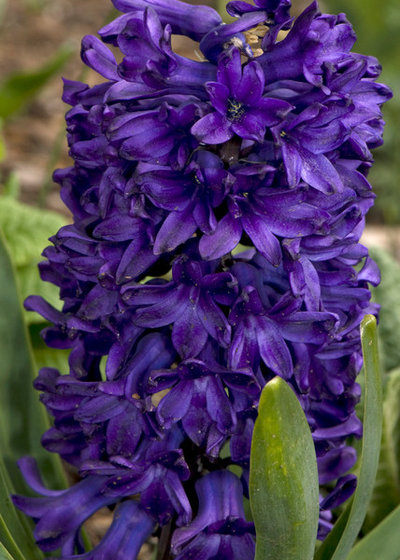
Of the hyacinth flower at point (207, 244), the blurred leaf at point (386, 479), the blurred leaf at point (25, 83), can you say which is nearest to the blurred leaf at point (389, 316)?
the blurred leaf at point (386, 479)

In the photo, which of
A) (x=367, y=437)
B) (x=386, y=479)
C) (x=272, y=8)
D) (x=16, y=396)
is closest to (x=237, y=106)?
(x=272, y=8)

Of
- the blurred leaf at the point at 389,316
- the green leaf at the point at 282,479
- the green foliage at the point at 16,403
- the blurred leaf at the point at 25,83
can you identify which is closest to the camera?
the green leaf at the point at 282,479

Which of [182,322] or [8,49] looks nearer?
[182,322]

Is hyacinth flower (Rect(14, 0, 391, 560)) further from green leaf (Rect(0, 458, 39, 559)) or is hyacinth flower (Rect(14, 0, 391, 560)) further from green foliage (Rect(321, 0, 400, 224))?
green foliage (Rect(321, 0, 400, 224))

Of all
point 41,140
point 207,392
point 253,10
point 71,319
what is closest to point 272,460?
point 207,392

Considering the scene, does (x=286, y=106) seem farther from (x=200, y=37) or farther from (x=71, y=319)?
(x=71, y=319)

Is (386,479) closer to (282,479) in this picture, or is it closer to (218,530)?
(218,530)

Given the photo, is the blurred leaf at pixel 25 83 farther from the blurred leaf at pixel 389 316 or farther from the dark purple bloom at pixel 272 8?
the dark purple bloom at pixel 272 8
